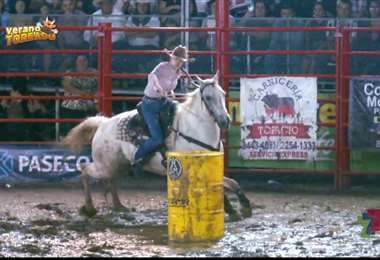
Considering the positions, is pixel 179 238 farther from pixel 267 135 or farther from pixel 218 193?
pixel 267 135

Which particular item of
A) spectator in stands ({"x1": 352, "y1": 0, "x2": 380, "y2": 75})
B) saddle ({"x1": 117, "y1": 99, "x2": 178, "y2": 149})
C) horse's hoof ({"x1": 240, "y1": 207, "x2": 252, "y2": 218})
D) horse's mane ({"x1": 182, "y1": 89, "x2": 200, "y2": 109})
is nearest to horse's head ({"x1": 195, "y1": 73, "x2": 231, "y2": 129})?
horse's mane ({"x1": 182, "y1": 89, "x2": 200, "y2": 109})

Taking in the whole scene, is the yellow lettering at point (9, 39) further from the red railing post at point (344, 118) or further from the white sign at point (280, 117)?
the red railing post at point (344, 118)

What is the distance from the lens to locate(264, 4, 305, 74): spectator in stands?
14414mm

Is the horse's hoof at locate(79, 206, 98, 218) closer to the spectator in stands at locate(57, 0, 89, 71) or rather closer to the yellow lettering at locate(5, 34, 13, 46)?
the spectator in stands at locate(57, 0, 89, 71)

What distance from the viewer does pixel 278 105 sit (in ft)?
46.8

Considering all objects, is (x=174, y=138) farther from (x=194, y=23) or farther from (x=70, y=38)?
(x=70, y=38)

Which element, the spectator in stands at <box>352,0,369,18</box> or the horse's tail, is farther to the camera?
the spectator in stands at <box>352,0,369,18</box>

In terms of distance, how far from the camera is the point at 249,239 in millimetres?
10609

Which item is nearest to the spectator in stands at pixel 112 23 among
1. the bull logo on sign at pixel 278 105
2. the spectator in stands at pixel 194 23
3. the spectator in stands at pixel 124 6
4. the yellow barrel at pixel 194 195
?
the spectator in stands at pixel 124 6

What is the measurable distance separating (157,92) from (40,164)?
320cm

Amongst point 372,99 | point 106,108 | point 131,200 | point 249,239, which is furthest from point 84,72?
point 249,239

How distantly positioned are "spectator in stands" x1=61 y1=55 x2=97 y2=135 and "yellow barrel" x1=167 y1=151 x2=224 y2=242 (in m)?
4.68

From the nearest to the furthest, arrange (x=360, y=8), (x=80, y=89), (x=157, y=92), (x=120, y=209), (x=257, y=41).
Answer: (x=157, y=92) < (x=120, y=209) < (x=257, y=41) < (x=80, y=89) < (x=360, y=8)

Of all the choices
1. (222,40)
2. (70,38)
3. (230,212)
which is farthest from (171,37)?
(230,212)
